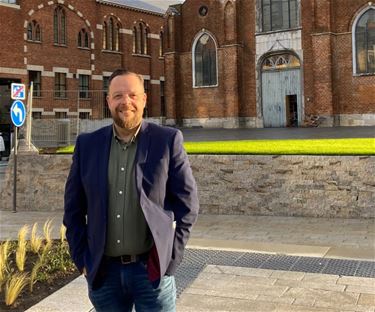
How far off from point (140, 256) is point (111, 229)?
227 millimetres

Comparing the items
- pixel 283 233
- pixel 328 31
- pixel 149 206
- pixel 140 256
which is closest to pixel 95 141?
pixel 149 206

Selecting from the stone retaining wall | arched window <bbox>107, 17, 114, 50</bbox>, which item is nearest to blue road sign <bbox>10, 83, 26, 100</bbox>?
the stone retaining wall

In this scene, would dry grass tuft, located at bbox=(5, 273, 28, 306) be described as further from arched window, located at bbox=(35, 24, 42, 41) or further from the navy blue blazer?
arched window, located at bbox=(35, 24, 42, 41)

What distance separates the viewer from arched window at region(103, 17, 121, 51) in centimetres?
3906

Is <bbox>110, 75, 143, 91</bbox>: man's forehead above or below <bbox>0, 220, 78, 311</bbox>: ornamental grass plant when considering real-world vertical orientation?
above

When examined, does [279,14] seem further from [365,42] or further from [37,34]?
[37,34]

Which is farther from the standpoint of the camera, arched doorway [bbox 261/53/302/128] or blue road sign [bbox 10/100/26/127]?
arched doorway [bbox 261/53/302/128]

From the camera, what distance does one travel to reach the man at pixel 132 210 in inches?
111

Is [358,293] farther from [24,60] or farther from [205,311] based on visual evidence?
[24,60]

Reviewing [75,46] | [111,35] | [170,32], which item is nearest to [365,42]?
[170,32]

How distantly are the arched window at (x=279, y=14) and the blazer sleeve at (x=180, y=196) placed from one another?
3215 centimetres

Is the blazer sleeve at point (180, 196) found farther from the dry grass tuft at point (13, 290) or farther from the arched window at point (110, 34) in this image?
the arched window at point (110, 34)

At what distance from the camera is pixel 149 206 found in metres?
2.81

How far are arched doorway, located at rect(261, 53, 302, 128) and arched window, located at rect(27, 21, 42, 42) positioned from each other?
15.6m
